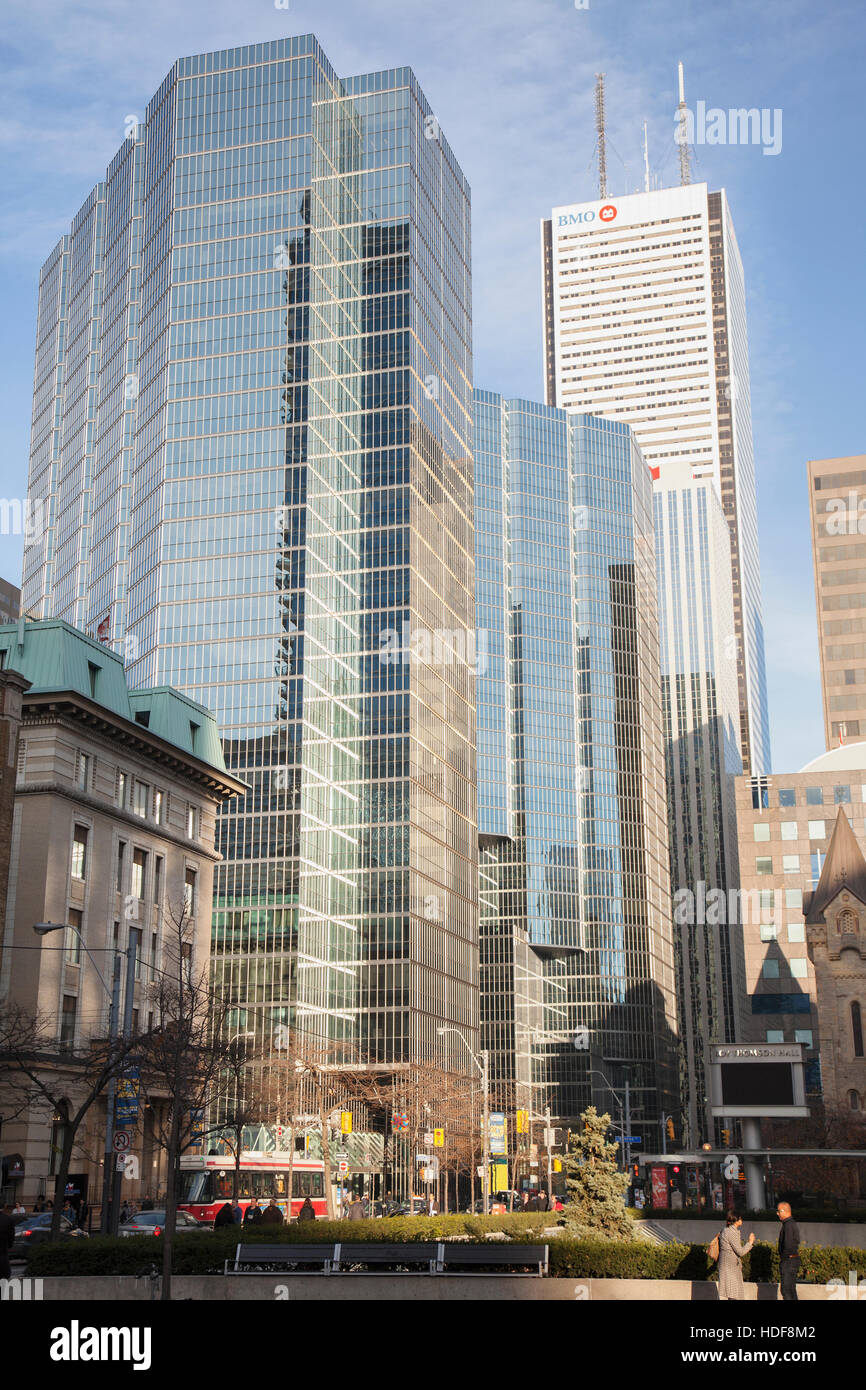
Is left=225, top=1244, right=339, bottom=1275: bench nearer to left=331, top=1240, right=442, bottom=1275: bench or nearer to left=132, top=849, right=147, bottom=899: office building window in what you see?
left=331, top=1240, right=442, bottom=1275: bench

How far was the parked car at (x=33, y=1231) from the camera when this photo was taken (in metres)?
44.3

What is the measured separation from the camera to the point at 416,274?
140 m

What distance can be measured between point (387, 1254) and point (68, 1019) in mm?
37812

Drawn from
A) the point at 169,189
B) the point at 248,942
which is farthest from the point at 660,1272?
the point at 169,189

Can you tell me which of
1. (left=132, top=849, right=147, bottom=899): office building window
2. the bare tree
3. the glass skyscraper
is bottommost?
the bare tree

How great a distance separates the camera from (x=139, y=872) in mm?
73312

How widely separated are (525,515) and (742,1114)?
5400 inches

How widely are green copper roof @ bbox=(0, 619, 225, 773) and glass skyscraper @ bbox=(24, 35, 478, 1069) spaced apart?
1648 inches

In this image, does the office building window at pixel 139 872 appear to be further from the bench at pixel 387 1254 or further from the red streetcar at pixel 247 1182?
the bench at pixel 387 1254

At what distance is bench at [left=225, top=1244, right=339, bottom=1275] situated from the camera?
30453mm

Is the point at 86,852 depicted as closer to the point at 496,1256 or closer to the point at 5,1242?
the point at 496,1256

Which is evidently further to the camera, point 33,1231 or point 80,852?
point 80,852

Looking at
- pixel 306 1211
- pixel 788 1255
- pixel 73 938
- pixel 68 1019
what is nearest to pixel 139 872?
pixel 73 938

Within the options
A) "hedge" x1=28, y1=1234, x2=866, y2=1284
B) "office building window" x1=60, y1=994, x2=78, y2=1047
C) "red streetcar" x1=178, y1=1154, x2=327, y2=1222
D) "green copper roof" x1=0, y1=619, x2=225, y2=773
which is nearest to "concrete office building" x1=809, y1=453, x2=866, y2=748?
"green copper roof" x1=0, y1=619, x2=225, y2=773
